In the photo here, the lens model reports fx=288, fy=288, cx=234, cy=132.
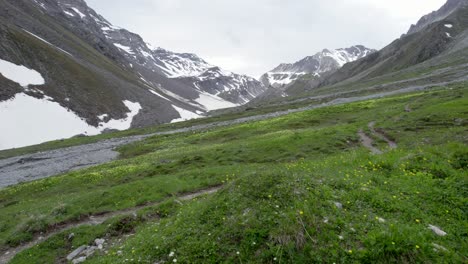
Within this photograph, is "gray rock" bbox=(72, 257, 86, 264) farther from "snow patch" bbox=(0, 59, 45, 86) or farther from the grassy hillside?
"snow patch" bbox=(0, 59, 45, 86)

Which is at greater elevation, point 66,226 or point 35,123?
point 35,123

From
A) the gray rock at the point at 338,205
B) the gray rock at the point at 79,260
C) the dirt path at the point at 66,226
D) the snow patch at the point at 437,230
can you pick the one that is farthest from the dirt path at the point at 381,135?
the gray rock at the point at 79,260

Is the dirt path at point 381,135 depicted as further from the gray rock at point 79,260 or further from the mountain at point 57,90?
the mountain at point 57,90

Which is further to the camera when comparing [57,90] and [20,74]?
[57,90]

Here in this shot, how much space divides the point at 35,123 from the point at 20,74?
28679 millimetres

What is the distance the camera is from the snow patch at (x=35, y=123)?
92.5m

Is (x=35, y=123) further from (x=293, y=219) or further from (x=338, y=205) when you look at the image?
(x=338, y=205)

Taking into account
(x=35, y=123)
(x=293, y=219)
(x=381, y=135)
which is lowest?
(x=381, y=135)

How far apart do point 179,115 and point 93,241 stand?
17512 centimetres

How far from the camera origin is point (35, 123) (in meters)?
101

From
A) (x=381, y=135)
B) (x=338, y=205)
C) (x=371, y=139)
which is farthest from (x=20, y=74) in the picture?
(x=338, y=205)

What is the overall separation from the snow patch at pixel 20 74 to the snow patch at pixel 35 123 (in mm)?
10255

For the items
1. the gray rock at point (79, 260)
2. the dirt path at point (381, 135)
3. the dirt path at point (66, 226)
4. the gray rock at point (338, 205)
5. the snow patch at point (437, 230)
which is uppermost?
the gray rock at point (338, 205)

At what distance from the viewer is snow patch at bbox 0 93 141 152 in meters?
92.5
